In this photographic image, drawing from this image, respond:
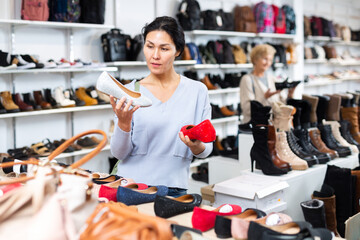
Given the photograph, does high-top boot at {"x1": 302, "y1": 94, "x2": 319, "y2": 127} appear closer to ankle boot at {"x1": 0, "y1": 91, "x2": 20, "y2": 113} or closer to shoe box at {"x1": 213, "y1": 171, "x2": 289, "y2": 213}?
shoe box at {"x1": 213, "y1": 171, "x2": 289, "y2": 213}

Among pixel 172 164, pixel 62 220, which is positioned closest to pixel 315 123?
pixel 172 164

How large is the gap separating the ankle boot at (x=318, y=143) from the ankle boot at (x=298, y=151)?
26 cm

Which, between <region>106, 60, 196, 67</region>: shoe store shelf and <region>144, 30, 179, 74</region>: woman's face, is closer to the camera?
<region>144, 30, 179, 74</region>: woman's face

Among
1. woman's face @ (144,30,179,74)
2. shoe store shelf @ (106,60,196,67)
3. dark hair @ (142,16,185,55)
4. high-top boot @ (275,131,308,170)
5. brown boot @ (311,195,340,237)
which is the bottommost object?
brown boot @ (311,195,340,237)

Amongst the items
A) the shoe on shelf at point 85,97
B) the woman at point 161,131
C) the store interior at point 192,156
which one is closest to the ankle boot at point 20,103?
the store interior at point 192,156

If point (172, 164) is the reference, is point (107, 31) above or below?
above

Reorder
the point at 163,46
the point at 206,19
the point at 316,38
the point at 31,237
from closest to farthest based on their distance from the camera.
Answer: the point at 31,237 → the point at 163,46 → the point at 206,19 → the point at 316,38

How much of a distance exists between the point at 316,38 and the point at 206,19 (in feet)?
10.8

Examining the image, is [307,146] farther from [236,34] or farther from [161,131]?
[236,34]

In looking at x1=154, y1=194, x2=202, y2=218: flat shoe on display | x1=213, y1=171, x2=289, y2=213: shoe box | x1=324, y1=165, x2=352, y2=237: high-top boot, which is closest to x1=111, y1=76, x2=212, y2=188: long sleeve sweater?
x1=213, y1=171, x2=289, y2=213: shoe box

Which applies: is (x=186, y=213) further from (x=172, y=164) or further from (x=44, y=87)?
(x=44, y=87)

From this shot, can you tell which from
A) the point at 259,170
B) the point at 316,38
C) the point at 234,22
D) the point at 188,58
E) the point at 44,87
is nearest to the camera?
the point at 259,170

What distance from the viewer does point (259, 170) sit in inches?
123

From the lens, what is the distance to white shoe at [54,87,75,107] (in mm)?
Answer: 4504
